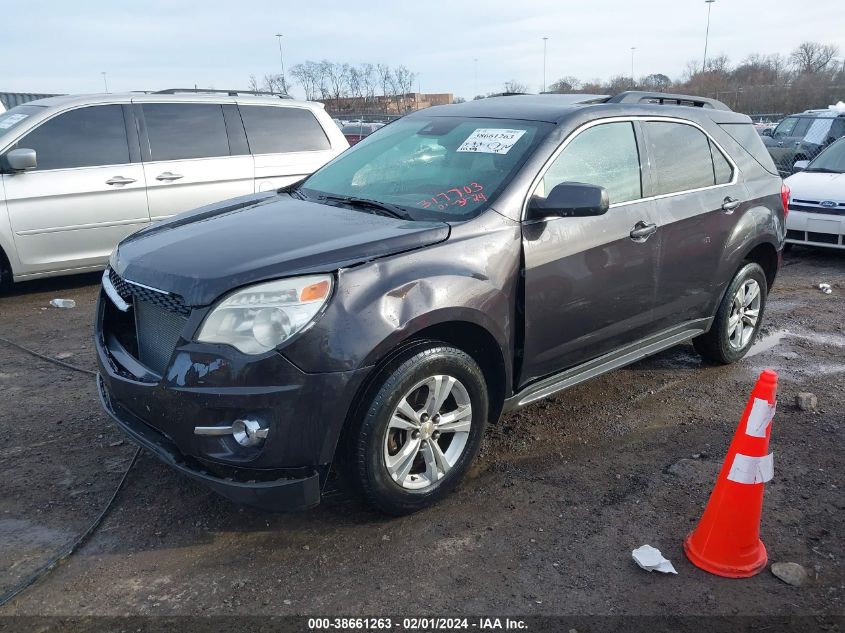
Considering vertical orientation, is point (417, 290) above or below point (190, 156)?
below

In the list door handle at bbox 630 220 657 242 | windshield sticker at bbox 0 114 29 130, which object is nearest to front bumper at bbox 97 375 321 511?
door handle at bbox 630 220 657 242

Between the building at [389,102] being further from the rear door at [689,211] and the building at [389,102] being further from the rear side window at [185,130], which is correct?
the rear door at [689,211]

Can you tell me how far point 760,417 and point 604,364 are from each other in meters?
1.22

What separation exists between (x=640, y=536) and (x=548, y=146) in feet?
6.31

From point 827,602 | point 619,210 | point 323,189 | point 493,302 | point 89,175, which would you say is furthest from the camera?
point 89,175

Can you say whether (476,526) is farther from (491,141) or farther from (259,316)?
(491,141)

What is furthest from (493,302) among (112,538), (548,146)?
(112,538)

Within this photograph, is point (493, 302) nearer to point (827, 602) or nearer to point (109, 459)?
point (827, 602)

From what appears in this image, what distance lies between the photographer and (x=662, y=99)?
4621mm

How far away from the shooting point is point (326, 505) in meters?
3.39

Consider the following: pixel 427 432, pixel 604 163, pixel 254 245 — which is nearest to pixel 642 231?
pixel 604 163

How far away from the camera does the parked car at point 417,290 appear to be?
2785mm

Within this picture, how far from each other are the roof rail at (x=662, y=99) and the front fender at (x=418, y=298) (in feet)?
4.85

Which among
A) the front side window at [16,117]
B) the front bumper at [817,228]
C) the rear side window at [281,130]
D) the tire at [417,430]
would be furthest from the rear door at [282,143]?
the front bumper at [817,228]
